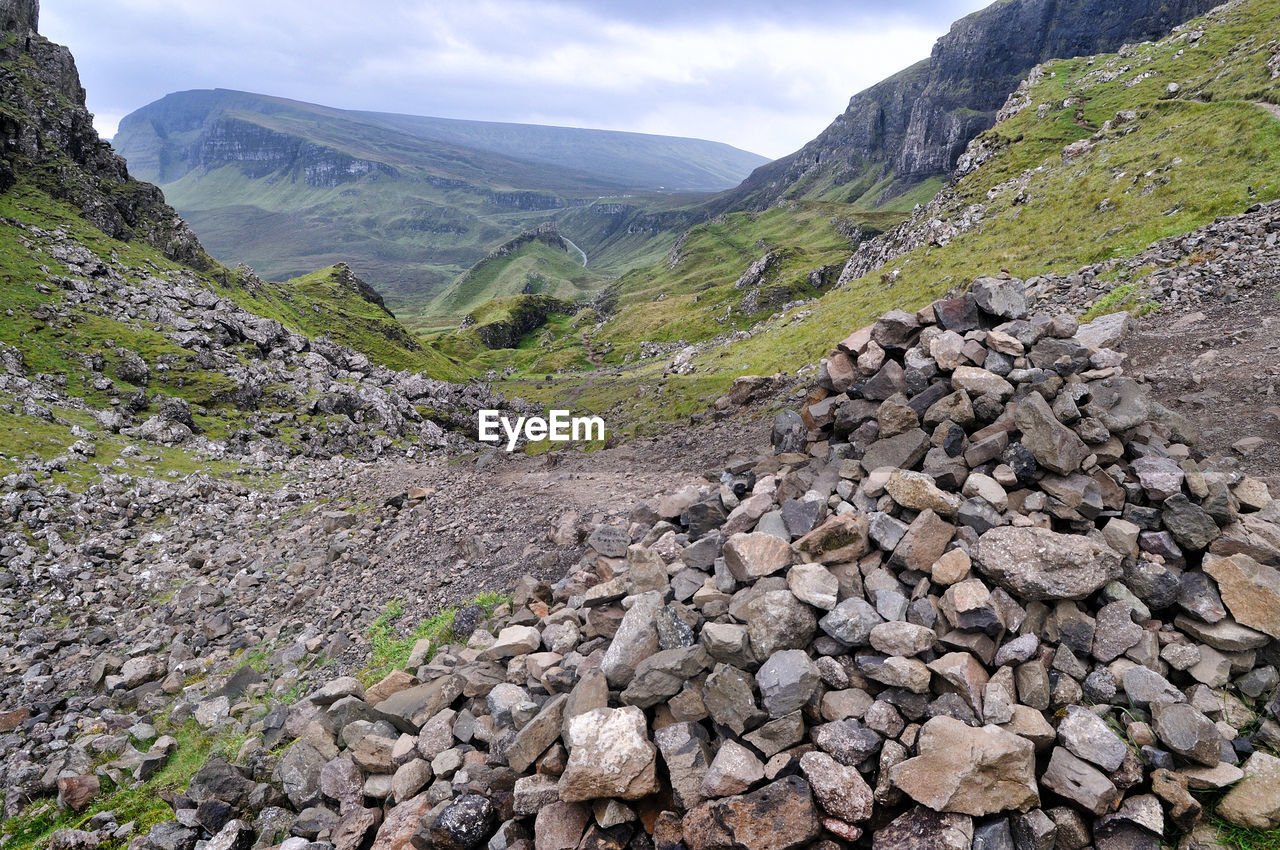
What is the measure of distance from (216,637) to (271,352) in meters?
46.4

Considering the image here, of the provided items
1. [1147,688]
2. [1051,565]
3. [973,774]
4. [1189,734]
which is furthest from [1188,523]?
[973,774]

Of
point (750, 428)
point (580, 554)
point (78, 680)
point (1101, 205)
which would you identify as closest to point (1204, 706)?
point (580, 554)

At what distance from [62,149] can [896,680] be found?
9596 centimetres

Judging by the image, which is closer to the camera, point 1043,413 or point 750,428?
point 1043,413

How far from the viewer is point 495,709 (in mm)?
9250

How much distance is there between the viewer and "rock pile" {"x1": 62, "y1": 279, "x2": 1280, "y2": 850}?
6.47m

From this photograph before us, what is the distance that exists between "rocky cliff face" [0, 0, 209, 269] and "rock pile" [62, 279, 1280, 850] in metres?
79.6

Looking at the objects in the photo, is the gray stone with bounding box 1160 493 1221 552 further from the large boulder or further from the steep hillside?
the steep hillside

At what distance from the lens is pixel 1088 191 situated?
4725 centimetres

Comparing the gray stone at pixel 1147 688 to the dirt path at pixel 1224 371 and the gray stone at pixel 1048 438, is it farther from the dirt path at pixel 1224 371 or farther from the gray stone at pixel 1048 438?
the dirt path at pixel 1224 371

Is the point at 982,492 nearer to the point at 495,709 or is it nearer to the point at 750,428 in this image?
the point at 495,709

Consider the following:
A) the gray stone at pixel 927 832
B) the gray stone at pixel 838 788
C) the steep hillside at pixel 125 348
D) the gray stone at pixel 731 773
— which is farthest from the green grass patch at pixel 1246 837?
the steep hillside at pixel 125 348

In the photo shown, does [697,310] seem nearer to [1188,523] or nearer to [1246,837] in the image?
[1188,523]

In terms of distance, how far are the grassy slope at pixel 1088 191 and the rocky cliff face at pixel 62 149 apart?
51199 mm
